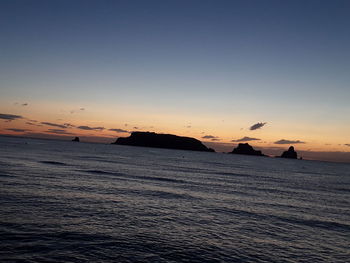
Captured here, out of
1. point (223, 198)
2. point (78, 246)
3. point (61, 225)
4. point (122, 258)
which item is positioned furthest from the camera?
point (223, 198)

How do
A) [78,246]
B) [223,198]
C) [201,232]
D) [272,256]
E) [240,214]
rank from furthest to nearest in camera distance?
[223,198] < [240,214] < [201,232] < [272,256] < [78,246]

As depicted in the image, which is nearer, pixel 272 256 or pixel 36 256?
pixel 36 256

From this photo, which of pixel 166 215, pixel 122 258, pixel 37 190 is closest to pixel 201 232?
pixel 166 215

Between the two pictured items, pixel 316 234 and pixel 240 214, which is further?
pixel 240 214

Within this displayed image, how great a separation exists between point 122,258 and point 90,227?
5872 mm

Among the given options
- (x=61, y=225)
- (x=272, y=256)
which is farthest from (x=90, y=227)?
(x=272, y=256)

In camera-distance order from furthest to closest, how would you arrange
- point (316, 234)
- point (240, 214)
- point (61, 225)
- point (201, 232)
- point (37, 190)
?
point (37, 190)
point (240, 214)
point (316, 234)
point (201, 232)
point (61, 225)

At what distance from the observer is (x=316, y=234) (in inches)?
924

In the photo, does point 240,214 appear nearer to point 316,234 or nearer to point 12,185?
point 316,234

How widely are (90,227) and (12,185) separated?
19584mm

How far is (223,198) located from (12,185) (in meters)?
27.8

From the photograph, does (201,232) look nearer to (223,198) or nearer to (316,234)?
(316,234)

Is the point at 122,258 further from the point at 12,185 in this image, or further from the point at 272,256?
the point at 12,185

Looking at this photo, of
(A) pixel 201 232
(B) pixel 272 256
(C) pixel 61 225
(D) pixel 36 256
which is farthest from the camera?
(A) pixel 201 232
